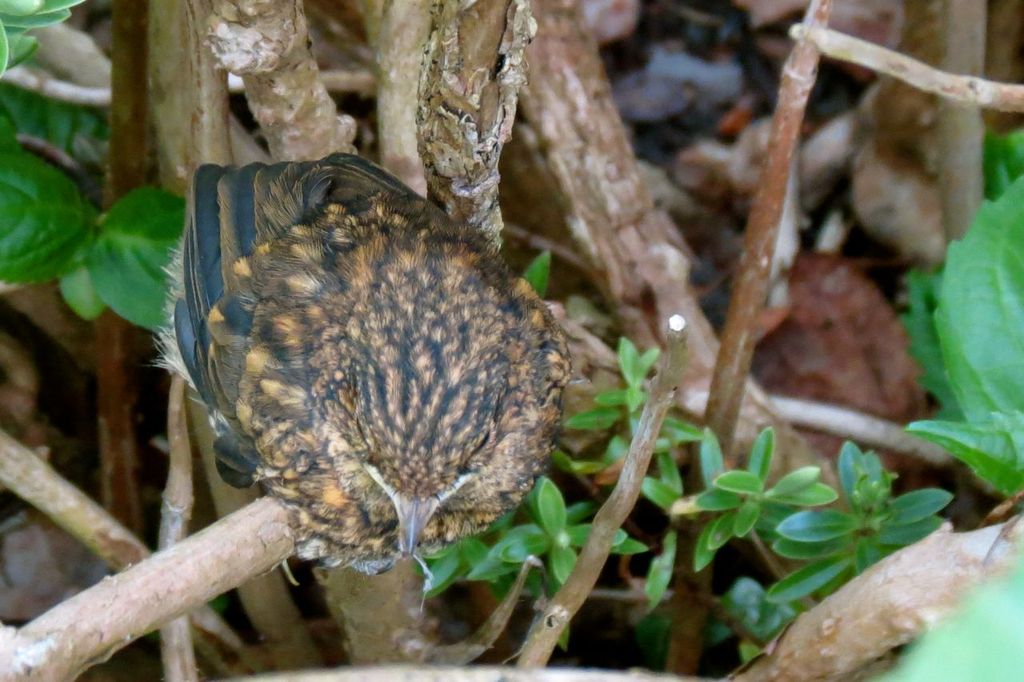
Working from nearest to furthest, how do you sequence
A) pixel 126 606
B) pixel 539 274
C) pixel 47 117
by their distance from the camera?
pixel 126 606 < pixel 539 274 < pixel 47 117

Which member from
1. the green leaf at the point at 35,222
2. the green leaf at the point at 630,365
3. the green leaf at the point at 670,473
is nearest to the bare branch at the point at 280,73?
the green leaf at the point at 35,222

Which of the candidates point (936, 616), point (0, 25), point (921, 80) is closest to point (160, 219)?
point (0, 25)

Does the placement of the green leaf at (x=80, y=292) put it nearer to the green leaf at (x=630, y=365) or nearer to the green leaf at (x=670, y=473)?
the green leaf at (x=630, y=365)

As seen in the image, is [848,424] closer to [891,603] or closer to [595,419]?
[595,419]

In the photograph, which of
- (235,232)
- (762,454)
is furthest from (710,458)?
(235,232)

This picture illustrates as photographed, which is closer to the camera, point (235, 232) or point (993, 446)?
point (993, 446)

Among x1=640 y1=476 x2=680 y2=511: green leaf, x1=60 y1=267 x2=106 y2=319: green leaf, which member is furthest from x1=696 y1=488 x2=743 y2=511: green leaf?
x1=60 y1=267 x2=106 y2=319: green leaf

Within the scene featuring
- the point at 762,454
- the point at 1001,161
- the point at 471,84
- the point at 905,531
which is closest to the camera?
the point at 471,84
